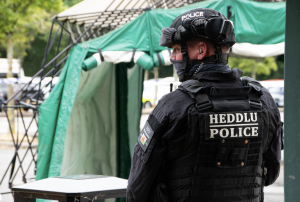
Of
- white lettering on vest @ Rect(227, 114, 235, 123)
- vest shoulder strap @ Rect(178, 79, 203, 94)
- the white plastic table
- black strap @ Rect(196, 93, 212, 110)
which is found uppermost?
vest shoulder strap @ Rect(178, 79, 203, 94)

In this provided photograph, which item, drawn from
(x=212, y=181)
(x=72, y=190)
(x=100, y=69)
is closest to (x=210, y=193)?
(x=212, y=181)

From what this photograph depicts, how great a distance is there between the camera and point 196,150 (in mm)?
1737

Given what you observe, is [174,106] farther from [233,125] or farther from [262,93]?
[262,93]

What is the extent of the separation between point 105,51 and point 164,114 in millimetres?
2760

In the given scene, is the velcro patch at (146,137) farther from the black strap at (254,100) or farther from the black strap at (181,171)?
the black strap at (254,100)

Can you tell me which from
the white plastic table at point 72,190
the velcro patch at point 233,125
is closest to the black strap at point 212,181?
the velcro patch at point 233,125

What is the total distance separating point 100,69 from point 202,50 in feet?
12.3

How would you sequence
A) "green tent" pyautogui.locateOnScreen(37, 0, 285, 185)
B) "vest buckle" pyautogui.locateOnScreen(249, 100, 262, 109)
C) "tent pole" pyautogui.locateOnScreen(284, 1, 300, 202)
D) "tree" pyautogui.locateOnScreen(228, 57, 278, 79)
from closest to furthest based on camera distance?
"tent pole" pyautogui.locateOnScreen(284, 1, 300, 202) < "vest buckle" pyautogui.locateOnScreen(249, 100, 262, 109) < "green tent" pyautogui.locateOnScreen(37, 0, 285, 185) < "tree" pyautogui.locateOnScreen(228, 57, 278, 79)

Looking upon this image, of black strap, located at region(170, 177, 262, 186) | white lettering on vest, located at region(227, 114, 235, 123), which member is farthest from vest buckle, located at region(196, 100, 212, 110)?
black strap, located at region(170, 177, 262, 186)

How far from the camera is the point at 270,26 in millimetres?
4590

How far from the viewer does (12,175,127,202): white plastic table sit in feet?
8.34

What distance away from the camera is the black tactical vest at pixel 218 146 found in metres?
1.72

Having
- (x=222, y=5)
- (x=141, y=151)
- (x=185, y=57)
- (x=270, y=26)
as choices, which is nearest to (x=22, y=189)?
(x=141, y=151)

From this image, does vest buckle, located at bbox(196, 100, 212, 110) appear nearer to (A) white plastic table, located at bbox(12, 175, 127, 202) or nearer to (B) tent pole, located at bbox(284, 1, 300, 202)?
(B) tent pole, located at bbox(284, 1, 300, 202)
